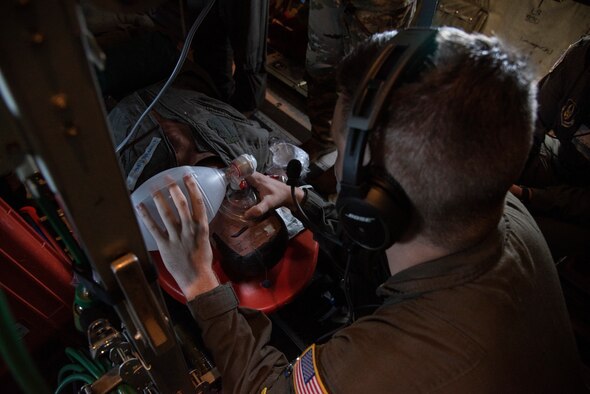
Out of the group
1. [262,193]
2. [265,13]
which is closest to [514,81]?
[262,193]

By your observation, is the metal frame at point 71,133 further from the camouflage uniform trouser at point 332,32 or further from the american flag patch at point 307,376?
the camouflage uniform trouser at point 332,32

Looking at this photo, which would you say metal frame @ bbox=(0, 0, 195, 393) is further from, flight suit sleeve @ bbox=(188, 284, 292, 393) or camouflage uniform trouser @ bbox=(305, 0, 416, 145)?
camouflage uniform trouser @ bbox=(305, 0, 416, 145)

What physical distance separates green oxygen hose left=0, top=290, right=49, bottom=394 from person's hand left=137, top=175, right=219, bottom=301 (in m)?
0.46

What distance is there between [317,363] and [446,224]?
0.38 metres

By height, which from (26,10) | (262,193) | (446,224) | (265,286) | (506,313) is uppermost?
(26,10)

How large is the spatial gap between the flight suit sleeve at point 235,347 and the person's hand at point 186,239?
4 centimetres

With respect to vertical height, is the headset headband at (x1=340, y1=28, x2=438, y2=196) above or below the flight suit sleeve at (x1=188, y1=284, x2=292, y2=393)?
above

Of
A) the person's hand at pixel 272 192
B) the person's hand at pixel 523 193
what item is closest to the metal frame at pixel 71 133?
the person's hand at pixel 272 192

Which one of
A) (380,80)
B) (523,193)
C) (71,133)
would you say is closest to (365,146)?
(380,80)

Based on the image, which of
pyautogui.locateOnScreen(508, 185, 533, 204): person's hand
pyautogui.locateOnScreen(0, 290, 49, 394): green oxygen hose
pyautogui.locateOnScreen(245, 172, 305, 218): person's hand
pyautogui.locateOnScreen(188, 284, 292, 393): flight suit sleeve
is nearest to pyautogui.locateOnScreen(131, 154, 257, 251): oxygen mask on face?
pyautogui.locateOnScreen(245, 172, 305, 218): person's hand

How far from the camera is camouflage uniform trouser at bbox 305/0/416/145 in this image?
6.23 ft

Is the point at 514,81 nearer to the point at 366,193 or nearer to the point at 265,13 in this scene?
the point at 366,193

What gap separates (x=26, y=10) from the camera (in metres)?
0.25

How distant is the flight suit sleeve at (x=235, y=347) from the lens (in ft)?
2.75
